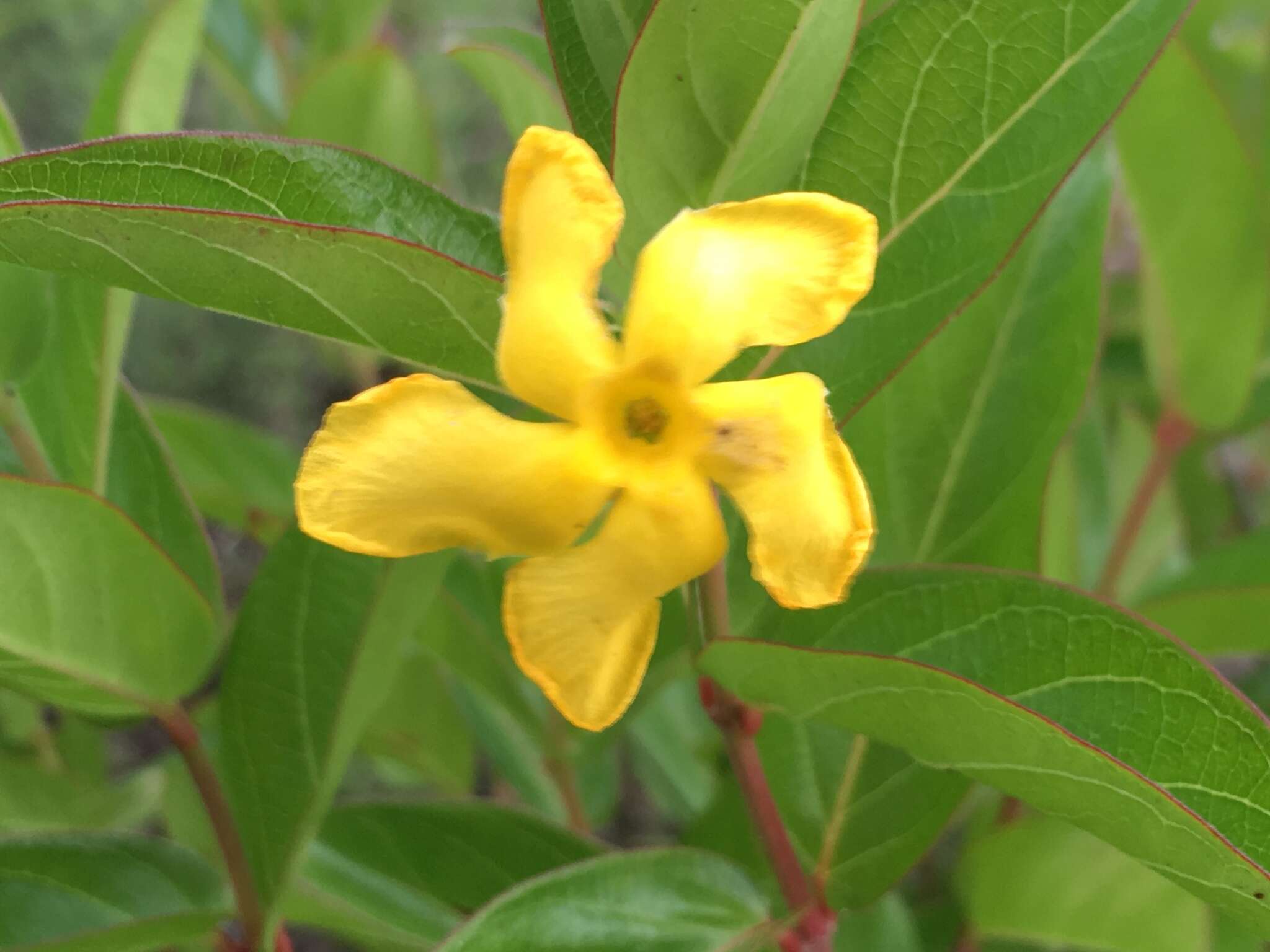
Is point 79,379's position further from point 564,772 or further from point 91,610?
point 564,772

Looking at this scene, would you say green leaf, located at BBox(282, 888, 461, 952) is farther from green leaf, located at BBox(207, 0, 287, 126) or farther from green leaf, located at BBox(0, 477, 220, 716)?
green leaf, located at BBox(207, 0, 287, 126)

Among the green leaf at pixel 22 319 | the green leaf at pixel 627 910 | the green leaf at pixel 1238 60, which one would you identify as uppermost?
the green leaf at pixel 1238 60

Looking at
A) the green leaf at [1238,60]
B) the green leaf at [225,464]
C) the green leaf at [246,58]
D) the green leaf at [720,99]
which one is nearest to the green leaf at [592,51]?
the green leaf at [720,99]

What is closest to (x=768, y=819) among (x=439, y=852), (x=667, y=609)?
(x=667, y=609)

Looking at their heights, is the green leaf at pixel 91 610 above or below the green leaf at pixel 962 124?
below

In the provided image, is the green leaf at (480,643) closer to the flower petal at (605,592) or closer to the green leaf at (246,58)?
the flower petal at (605,592)

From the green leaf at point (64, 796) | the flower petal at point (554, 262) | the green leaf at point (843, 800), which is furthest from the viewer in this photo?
the green leaf at point (64, 796)

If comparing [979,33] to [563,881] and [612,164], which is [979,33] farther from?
[563,881]
